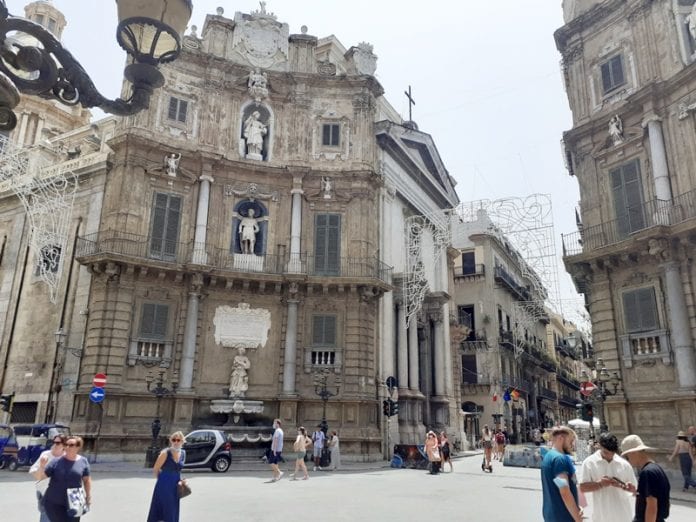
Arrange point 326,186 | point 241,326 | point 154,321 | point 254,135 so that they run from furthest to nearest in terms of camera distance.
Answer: point 254,135, point 326,186, point 241,326, point 154,321

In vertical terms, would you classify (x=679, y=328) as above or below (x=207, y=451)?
above

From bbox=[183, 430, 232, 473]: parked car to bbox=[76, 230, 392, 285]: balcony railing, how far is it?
7.83 m

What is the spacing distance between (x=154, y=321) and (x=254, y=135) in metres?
9.65

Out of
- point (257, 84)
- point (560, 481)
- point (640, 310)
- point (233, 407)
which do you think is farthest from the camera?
point (257, 84)

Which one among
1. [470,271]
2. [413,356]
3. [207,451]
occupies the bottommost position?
[207,451]

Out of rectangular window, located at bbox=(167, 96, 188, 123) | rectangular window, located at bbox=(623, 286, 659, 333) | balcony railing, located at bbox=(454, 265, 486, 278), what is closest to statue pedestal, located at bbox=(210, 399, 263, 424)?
rectangular window, located at bbox=(167, 96, 188, 123)

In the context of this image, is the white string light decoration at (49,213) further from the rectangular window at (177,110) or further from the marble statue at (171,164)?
the rectangular window at (177,110)

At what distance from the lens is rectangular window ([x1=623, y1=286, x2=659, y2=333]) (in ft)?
61.1

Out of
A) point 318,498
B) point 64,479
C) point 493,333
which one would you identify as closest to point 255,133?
point 318,498

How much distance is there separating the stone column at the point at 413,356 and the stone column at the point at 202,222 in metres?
11.6

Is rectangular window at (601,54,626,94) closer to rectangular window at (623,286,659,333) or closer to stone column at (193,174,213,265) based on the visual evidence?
rectangular window at (623,286,659,333)

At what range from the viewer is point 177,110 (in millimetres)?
25672

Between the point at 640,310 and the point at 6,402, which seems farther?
the point at 6,402

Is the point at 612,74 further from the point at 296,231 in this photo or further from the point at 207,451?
the point at 207,451
